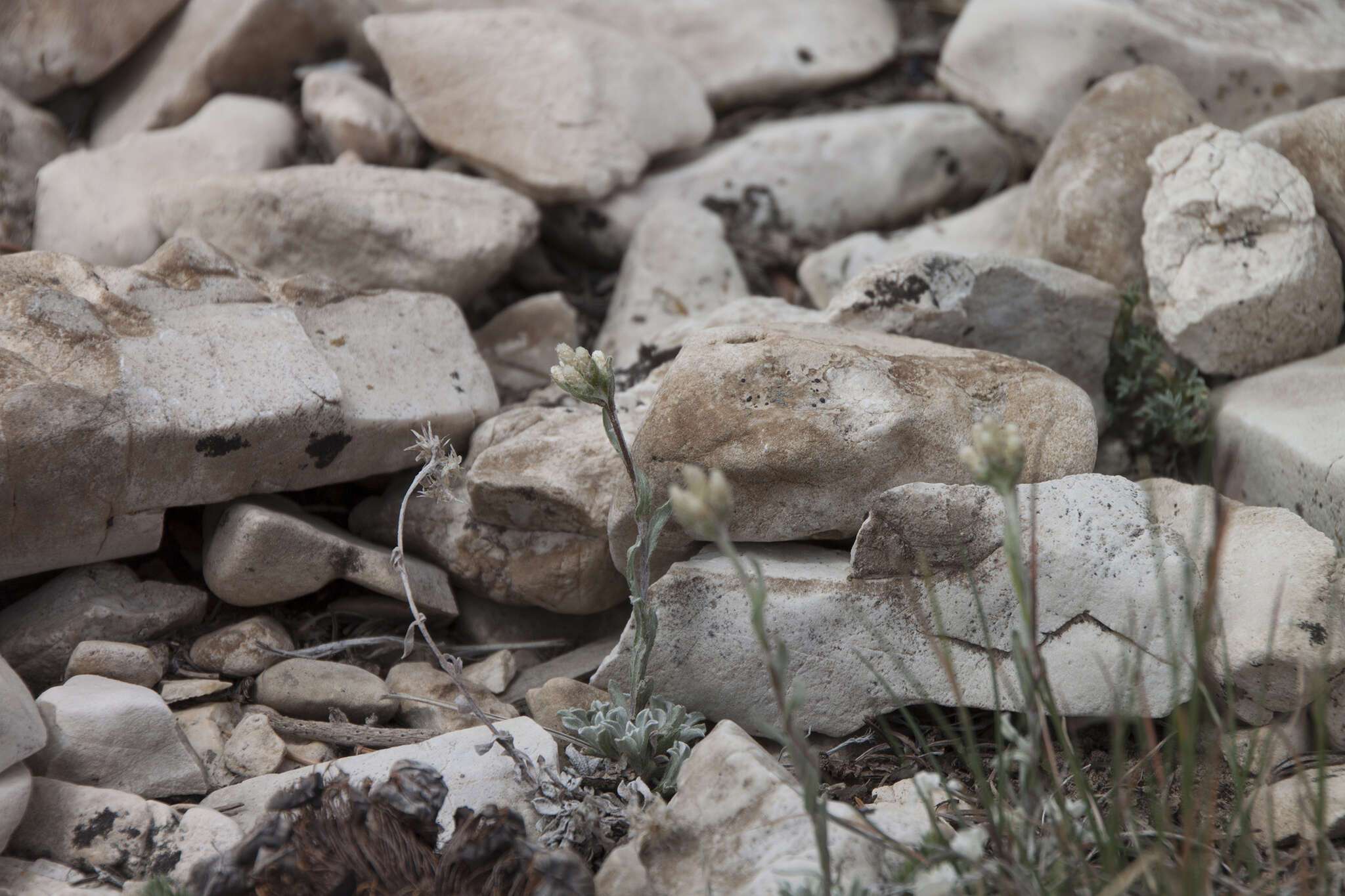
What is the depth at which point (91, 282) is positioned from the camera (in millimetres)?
2832

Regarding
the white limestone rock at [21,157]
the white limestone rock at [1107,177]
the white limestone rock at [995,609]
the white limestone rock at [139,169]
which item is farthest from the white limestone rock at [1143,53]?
the white limestone rock at [21,157]

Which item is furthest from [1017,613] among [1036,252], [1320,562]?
[1036,252]

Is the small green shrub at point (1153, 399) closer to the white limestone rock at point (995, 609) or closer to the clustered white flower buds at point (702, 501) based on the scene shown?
the white limestone rock at point (995, 609)

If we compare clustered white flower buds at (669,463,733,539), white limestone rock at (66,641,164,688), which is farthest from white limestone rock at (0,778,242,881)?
clustered white flower buds at (669,463,733,539)

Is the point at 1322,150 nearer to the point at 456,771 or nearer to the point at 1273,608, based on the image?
the point at 1273,608

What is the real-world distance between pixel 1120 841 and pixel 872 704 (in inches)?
24.7

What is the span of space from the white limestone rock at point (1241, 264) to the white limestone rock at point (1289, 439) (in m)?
0.10

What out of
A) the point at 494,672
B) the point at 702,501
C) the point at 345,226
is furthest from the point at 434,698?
the point at 345,226

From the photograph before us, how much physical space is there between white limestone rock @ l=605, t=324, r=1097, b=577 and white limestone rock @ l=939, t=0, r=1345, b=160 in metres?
1.83

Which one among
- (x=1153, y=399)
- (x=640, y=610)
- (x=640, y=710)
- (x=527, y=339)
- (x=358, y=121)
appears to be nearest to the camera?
(x=640, y=610)

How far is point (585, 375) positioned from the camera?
7.00 feet

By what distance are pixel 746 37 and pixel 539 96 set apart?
1.16 metres

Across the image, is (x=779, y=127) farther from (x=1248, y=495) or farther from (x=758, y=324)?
(x=1248, y=495)

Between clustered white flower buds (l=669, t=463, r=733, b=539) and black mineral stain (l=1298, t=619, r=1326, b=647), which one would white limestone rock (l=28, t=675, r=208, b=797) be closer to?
clustered white flower buds (l=669, t=463, r=733, b=539)
